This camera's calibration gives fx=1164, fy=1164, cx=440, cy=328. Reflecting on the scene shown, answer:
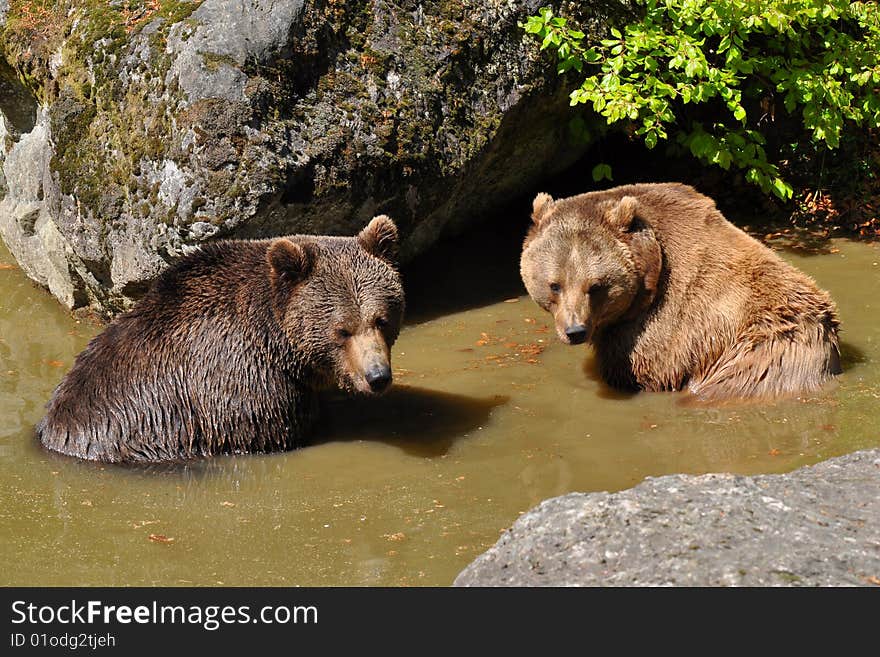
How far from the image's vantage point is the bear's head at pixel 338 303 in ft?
25.1

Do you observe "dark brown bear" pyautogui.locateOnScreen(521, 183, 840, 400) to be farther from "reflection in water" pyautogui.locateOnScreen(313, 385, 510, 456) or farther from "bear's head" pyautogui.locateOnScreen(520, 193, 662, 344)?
"reflection in water" pyautogui.locateOnScreen(313, 385, 510, 456)

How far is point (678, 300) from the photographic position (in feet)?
29.1

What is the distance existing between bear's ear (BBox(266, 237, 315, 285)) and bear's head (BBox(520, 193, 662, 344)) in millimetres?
1935

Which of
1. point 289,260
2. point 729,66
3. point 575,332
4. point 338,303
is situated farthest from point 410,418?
point 729,66

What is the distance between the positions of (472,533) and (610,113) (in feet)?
16.5

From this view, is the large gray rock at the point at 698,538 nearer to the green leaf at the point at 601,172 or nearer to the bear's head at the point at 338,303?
the bear's head at the point at 338,303

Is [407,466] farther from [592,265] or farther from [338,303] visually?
[592,265]

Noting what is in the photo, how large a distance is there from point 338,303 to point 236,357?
2.67 ft

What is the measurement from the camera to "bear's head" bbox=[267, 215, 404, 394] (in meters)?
7.64

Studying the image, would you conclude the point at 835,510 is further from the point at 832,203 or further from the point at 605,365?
the point at 832,203

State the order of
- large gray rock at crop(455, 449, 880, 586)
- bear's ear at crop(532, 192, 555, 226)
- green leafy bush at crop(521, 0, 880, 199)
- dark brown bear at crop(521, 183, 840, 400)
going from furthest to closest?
green leafy bush at crop(521, 0, 880, 199) → bear's ear at crop(532, 192, 555, 226) → dark brown bear at crop(521, 183, 840, 400) → large gray rock at crop(455, 449, 880, 586)

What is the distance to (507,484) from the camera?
7266 millimetres

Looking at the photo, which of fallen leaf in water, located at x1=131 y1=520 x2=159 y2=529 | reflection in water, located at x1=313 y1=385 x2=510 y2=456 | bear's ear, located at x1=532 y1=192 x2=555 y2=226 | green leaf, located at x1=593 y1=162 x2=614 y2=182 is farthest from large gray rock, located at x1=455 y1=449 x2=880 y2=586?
green leaf, located at x1=593 y1=162 x2=614 y2=182
